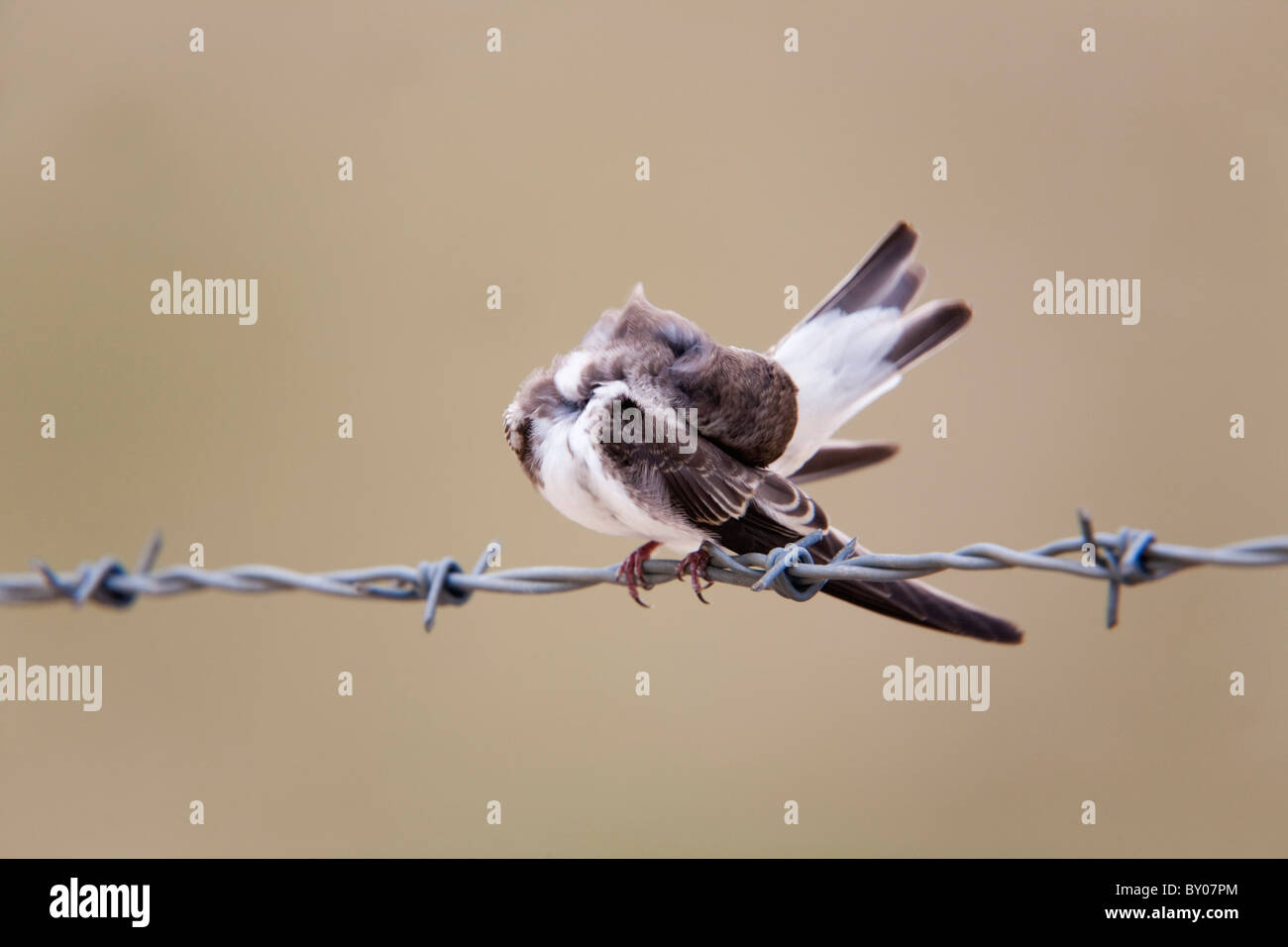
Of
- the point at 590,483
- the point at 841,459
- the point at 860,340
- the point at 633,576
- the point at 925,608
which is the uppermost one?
the point at 860,340

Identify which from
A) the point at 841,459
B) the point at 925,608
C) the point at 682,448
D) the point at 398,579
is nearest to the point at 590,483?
the point at 682,448

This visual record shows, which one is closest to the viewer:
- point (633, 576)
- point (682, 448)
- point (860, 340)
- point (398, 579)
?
point (398, 579)

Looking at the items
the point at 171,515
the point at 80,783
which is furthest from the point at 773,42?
the point at 80,783

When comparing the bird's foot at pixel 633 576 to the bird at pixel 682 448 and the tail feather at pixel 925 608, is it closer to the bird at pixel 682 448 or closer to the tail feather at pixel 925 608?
the bird at pixel 682 448

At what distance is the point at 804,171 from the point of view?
709cm

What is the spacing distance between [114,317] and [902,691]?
5777 millimetres

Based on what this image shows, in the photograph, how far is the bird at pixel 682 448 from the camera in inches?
112

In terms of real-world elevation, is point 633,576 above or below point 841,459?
below

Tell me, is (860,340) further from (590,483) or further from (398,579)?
(398,579)

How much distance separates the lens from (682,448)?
292cm

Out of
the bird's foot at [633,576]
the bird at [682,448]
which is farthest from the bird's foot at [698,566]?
the bird's foot at [633,576]

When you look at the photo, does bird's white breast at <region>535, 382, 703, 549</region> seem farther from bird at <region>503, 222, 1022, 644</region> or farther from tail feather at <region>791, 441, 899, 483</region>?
tail feather at <region>791, 441, 899, 483</region>

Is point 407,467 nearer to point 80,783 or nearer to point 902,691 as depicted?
point 80,783

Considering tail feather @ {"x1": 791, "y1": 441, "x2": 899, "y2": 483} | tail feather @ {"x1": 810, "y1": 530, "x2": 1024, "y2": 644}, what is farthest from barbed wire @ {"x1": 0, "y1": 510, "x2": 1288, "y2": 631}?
tail feather @ {"x1": 791, "y1": 441, "x2": 899, "y2": 483}
